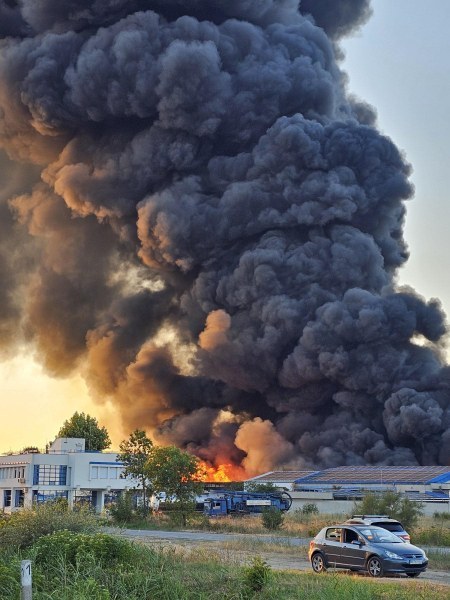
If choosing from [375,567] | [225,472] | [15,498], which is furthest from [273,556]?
[15,498]

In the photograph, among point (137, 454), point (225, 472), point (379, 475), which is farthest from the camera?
point (225, 472)

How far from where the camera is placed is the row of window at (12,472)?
8031 cm

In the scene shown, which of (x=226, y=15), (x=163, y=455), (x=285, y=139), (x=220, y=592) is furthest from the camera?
(x=226, y=15)

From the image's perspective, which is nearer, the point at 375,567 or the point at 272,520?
the point at 375,567

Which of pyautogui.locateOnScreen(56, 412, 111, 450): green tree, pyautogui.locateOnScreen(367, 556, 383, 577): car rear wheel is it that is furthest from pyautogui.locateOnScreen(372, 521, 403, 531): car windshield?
pyautogui.locateOnScreen(56, 412, 111, 450): green tree

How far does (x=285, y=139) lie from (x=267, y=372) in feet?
62.8

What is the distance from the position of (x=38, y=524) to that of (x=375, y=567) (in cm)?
891

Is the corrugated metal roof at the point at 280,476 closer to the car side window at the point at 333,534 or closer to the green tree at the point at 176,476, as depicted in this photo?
the green tree at the point at 176,476

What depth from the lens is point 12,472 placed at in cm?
8225

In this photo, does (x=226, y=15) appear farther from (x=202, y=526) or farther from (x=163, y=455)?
(x=202, y=526)

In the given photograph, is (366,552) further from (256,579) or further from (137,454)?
(137,454)

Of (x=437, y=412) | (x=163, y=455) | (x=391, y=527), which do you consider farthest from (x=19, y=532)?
(x=437, y=412)

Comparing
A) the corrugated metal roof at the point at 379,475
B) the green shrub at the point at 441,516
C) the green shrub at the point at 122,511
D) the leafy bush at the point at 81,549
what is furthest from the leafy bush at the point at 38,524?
the corrugated metal roof at the point at 379,475

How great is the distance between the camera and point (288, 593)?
717 inches
